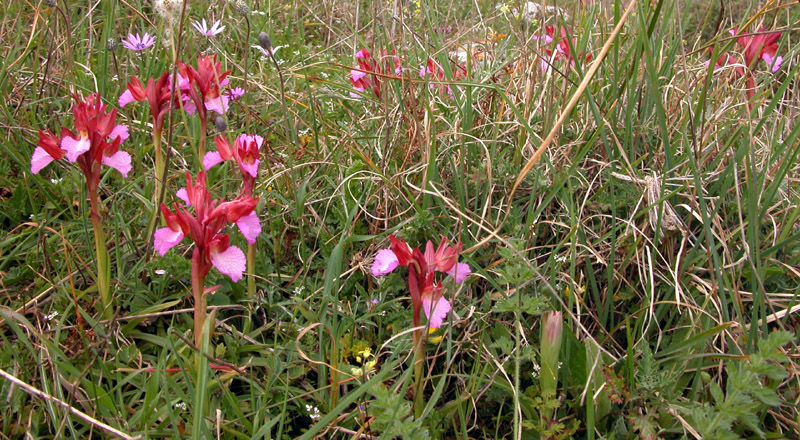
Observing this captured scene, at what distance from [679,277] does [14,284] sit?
169cm

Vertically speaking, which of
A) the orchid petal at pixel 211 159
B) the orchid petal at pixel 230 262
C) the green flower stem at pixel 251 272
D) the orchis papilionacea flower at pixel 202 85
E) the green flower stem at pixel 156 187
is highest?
the orchis papilionacea flower at pixel 202 85

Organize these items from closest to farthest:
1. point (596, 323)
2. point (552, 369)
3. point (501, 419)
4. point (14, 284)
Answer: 1. point (552, 369)
2. point (501, 419)
3. point (596, 323)
4. point (14, 284)

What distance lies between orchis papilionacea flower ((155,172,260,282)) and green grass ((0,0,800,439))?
13 centimetres

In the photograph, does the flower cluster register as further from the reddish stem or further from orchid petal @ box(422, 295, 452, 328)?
orchid petal @ box(422, 295, 452, 328)

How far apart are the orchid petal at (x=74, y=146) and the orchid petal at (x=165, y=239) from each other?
0.32 metres

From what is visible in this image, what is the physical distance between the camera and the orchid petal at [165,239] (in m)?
1.21

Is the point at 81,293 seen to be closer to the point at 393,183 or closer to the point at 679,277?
the point at 393,183

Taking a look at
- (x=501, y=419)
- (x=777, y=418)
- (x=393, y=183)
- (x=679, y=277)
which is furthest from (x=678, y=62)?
(x=501, y=419)

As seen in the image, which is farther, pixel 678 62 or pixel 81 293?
pixel 678 62

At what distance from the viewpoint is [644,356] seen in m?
1.21

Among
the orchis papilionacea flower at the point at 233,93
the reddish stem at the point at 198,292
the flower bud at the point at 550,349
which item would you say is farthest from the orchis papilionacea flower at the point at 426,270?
the orchis papilionacea flower at the point at 233,93

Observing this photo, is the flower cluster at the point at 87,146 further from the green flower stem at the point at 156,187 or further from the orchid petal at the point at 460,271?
the orchid petal at the point at 460,271

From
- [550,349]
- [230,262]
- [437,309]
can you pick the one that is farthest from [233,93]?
[550,349]

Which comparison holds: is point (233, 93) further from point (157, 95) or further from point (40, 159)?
point (40, 159)
